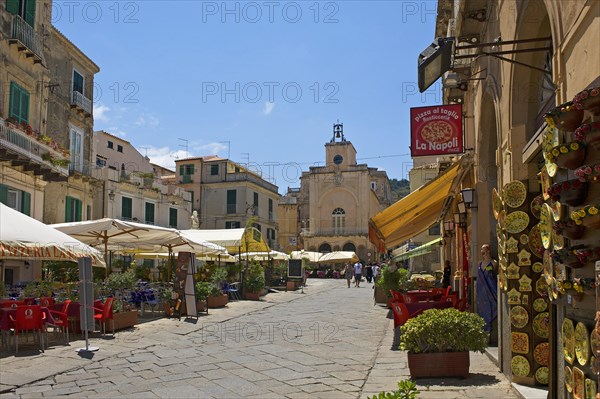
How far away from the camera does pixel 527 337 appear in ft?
19.7

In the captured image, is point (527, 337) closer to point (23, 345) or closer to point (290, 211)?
point (23, 345)

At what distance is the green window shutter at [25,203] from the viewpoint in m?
18.4

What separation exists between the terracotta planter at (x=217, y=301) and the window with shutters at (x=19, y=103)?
8153mm

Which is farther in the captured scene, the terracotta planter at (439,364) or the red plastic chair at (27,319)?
the red plastic chair at (27,319)

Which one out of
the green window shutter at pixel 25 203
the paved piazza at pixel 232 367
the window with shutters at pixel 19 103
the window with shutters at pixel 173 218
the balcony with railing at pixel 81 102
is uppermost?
the balcony with railing at pixel 81 102

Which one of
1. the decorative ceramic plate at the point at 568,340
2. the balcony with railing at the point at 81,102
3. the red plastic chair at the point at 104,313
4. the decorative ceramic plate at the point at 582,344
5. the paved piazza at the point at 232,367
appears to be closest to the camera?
the decorative ceramic plate at the point at 582,344

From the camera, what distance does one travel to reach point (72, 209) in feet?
78.3

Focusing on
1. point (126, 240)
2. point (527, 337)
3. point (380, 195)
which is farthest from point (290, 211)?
point (527, 337)

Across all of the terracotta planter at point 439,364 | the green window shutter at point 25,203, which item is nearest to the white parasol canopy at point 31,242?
the terracotta planter at point 439,364

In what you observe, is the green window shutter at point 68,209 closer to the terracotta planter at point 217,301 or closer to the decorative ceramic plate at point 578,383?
the terracotta planter at point 217,301

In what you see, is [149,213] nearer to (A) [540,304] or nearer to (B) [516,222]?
(B) [516,222]

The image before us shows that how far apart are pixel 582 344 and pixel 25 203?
18.4m

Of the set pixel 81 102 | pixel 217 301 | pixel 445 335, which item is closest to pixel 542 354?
pixel 445 335

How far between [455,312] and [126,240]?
1046 centimetres
